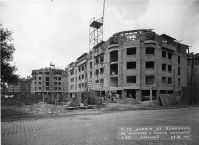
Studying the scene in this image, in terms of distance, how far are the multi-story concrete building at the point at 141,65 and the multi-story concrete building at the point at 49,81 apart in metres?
49.8

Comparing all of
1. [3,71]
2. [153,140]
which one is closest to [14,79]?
[3,71]

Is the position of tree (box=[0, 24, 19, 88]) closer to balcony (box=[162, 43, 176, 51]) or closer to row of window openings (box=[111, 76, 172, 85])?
row of window openings (box=[111, 76, 172, 85])

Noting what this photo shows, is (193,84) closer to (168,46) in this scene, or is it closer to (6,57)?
(168,46)

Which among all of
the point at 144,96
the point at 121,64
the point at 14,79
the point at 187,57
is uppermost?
the point at 187,57

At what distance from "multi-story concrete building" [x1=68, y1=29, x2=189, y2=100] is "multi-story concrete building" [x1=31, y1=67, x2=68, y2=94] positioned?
163 feet

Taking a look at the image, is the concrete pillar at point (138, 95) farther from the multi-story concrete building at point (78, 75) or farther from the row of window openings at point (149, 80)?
the multi-story concrete building at point (78, 75)

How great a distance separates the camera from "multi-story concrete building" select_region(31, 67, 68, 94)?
80.2m

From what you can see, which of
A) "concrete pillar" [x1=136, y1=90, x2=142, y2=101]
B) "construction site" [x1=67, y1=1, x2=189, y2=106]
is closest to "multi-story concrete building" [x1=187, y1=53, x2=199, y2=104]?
"construction site" [x1=67, y1=1, x2=189, y2=106]

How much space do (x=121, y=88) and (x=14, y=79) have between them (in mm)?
18278

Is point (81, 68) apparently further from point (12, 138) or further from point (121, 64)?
point (12, 138)

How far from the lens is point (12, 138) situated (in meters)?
6.19

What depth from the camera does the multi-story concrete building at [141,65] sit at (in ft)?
98.9

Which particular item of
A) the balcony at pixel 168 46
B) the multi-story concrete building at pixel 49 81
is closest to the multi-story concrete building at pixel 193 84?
the balcony at pixel 168 46

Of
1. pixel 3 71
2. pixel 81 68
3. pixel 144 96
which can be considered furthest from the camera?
pixel 81 68
